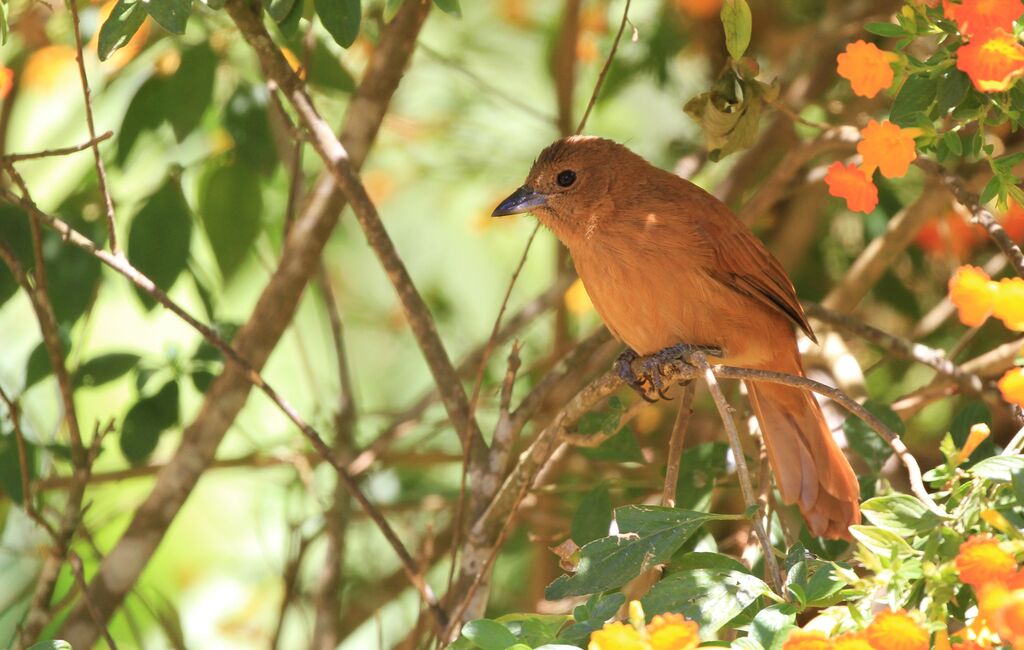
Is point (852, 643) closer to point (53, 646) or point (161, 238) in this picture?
point (53, 646)

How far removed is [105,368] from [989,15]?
243 cm

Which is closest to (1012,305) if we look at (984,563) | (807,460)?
(984,563)

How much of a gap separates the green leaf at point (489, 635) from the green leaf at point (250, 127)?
7.05 ft

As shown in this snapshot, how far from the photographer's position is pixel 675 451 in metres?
2.59

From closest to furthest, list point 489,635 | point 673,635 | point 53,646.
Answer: point 673,635 → point 489,635 → point 53,646

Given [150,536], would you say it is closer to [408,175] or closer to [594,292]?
[594,292]

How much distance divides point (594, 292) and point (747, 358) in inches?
19.4

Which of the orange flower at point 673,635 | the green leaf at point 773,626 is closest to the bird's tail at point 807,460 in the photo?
the green leaf at point 773,626

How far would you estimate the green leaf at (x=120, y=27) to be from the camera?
237cm

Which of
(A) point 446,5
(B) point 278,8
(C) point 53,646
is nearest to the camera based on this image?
(C) point 53,646

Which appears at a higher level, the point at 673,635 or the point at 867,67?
the point at 867,67

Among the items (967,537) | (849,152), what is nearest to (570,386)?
(849,152)

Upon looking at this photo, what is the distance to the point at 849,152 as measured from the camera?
3994 millimetres

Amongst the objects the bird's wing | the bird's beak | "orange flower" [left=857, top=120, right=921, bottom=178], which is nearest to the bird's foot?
the bird's wing
